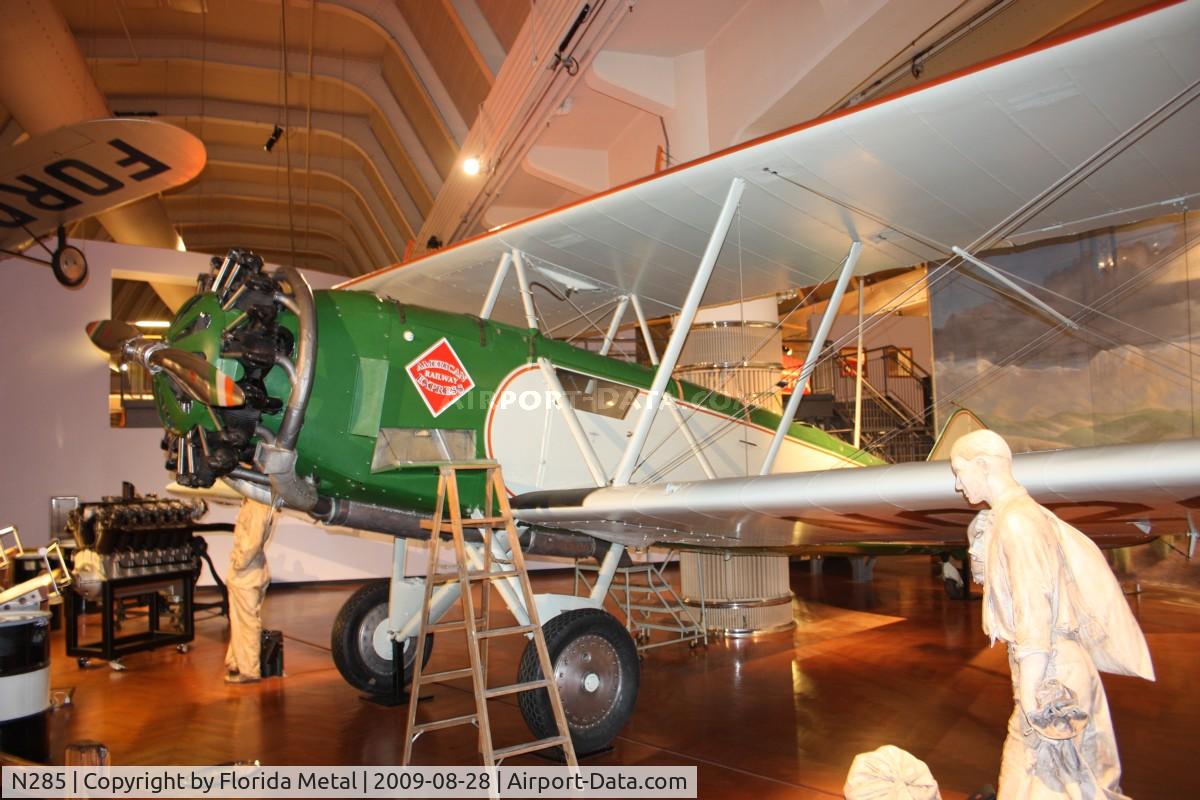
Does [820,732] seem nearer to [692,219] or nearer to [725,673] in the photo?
[725,673]

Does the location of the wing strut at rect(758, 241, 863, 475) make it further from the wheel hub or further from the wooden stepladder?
the wooden stepladder

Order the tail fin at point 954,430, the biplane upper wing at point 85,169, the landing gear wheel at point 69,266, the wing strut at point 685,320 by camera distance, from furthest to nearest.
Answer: the landing gear wheel at point 69,266 < the biplane upper wing at point 85,169 < the tail fin at point 954,430 < the wing strut at point 685,320

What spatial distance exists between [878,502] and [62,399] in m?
11.8

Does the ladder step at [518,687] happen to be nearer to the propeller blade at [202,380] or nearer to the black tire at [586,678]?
the black tire at [586,678]

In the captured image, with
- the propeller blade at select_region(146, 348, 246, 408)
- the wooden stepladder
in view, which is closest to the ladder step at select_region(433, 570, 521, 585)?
the wooden stepladder

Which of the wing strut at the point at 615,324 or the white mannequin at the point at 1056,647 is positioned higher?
the wing strut at the point at 615,324

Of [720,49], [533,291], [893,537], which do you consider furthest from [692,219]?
[720,49]

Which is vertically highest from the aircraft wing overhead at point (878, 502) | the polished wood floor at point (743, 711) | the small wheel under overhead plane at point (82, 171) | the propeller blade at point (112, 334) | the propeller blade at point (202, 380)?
the small wheel under overhead plane at point (82, 171)

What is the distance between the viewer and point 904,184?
464 cm

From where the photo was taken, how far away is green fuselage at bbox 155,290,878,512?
4.19 metres

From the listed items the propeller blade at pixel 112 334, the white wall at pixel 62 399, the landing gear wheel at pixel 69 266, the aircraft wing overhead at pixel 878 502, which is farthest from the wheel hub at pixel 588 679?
the landing gear wheel at pixel 69 266

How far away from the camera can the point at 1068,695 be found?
1967mm

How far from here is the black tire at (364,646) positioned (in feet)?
19.7

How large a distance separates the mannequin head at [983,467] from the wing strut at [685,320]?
222cm
